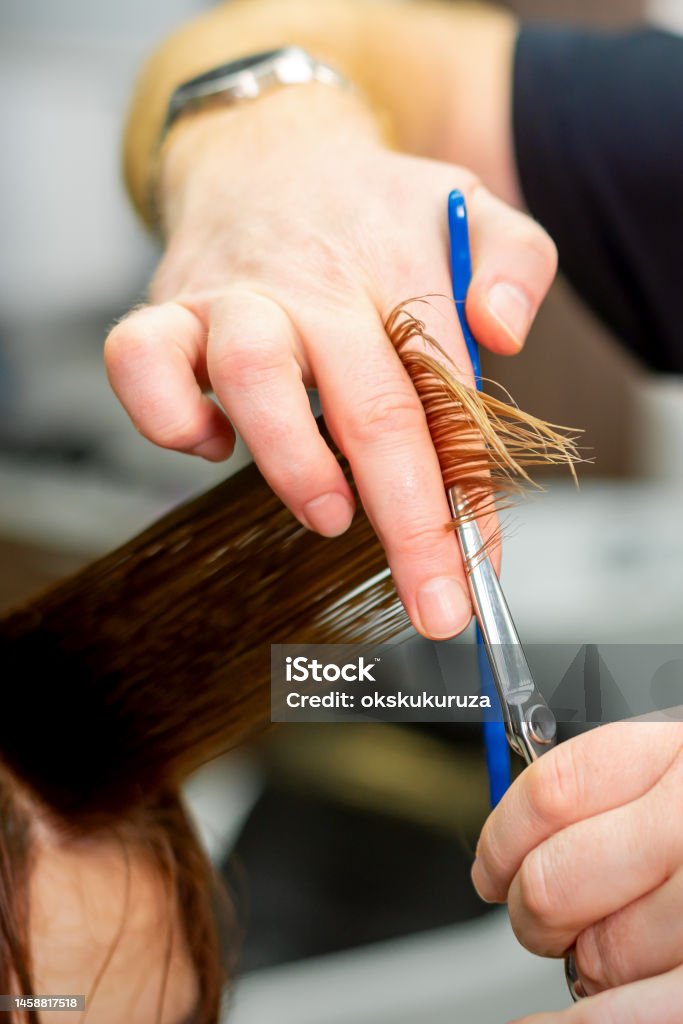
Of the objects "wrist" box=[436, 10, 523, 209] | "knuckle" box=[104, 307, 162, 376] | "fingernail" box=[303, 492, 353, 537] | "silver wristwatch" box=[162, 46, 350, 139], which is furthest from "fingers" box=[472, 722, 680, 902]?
"wrist" box=[436, 10, 523, 209]

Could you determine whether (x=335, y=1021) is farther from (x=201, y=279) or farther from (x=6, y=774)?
(x=201, y=279)

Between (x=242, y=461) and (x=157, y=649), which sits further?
(x=242, y=461)

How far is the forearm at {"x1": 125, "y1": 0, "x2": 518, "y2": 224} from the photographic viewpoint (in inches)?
27.9

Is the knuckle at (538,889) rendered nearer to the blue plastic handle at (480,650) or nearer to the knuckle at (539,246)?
the blue plastic handle at (480,650)

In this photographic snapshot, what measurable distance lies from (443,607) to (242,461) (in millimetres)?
652

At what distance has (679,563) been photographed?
3.26ft

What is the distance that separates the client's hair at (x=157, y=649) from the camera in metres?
0.41

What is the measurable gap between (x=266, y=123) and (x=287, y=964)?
0.60 m

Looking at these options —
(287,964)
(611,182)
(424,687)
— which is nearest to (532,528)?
(611,182)

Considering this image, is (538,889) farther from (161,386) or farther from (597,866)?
(161,386)

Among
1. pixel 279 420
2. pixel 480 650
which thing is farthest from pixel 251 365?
pixel 480 650

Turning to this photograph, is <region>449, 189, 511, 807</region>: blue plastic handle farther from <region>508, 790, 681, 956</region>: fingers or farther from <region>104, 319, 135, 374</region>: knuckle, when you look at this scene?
<region>104, 319, 135, 374</region>: knuckle

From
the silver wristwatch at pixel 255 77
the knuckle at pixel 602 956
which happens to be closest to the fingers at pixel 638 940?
the knuckle at pixel 602 956

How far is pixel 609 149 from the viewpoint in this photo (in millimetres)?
727
